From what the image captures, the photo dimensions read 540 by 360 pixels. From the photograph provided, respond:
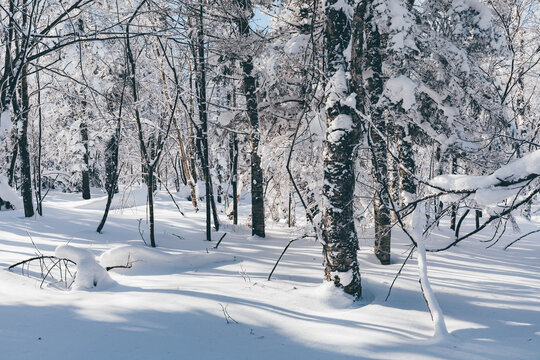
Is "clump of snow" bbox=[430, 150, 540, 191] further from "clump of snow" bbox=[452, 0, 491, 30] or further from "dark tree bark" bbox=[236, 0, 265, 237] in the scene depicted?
"dark tree bark" bbox=[236, 0, 265, 237]

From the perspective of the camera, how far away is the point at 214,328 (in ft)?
12.0

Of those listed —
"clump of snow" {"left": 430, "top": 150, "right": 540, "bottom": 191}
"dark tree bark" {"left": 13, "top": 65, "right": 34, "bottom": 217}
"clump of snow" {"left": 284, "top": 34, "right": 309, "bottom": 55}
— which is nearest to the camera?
"clump of snow" {"left": 430, "top": 150, "right": 540, "bottom": 191}

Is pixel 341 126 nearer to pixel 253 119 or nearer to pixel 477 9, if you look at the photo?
pixel 253 119

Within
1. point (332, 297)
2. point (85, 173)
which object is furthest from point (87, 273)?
point (85, 173)

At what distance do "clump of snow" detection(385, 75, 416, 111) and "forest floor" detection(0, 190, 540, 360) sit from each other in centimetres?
321

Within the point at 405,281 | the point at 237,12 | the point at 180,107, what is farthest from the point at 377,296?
the point at 180,107

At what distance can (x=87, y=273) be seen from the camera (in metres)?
4.82

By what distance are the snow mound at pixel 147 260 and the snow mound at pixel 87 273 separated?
1416 mm

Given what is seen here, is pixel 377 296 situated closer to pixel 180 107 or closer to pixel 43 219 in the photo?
pixel 43 219

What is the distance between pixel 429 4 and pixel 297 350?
28.2ft

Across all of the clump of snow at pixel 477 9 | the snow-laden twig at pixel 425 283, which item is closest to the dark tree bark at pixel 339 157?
the snow-laden twig at pixel 425 283

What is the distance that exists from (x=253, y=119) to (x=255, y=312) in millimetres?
6995

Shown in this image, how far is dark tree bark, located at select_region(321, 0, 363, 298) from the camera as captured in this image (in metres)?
4.98

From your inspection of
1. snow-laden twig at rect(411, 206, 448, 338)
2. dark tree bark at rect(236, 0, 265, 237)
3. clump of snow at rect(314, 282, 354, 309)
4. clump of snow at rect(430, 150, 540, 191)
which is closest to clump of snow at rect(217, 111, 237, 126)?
dark tree bark at rect(236, 0, 265, 237)
